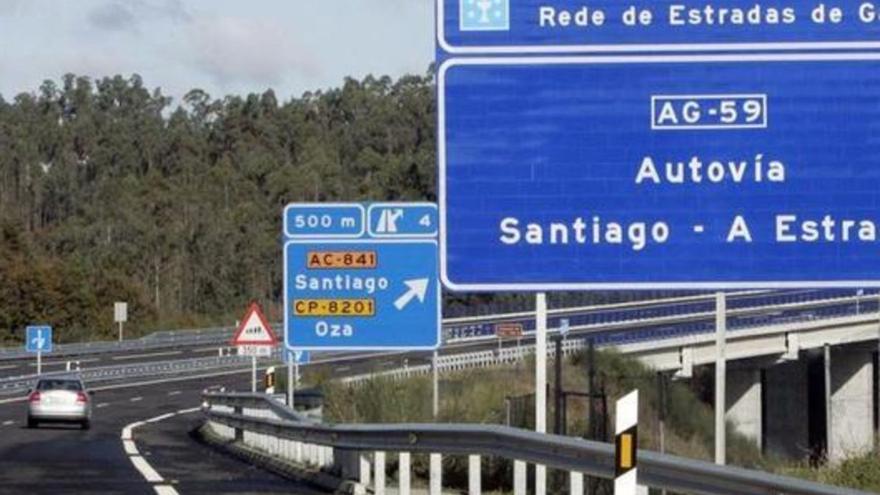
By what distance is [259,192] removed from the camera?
171250 millimetres

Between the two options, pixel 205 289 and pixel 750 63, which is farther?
pixel 205 289

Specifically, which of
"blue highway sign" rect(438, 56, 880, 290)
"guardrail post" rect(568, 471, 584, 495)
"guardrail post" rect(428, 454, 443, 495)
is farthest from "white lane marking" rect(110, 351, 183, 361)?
"guardrail post" rect(568, 471, 584, 495)

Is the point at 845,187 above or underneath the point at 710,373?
above

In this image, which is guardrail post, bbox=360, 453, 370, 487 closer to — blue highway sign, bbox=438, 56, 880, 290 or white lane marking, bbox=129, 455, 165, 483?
white lane marking, bbox=129, 455, 165, 483

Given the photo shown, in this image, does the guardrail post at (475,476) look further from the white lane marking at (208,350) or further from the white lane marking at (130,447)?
the white lane marking at (208,350)

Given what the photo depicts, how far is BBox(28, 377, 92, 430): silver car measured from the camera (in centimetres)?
4678

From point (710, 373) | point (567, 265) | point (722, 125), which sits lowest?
point (710, 373)

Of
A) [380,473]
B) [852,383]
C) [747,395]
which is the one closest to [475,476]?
[380,473]

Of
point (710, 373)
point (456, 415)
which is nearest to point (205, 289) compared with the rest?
point (710, 373)

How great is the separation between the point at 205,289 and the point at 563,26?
13313 centimetres

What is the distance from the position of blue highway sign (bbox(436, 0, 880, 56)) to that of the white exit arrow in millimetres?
10491

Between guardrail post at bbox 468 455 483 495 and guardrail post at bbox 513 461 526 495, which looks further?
guardrail post at bbox 468 455 483 495

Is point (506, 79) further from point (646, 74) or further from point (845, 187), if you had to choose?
point (845, 187)

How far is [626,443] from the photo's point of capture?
11938 mm
